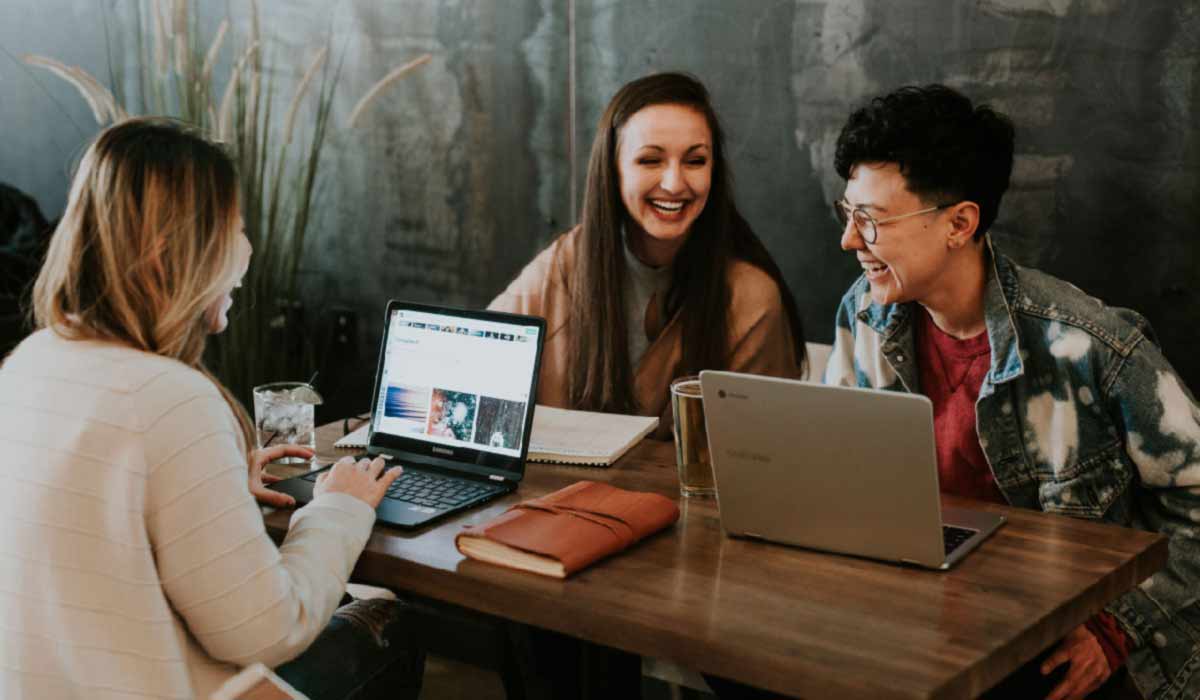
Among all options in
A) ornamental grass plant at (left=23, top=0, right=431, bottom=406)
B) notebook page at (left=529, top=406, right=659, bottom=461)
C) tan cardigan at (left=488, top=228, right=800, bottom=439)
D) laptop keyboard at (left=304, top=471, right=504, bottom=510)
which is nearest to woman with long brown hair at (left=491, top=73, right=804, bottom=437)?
tan cardigan at (left=488, top=228, right=800, bottom=439)

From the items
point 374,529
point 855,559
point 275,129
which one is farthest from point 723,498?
point 275,129

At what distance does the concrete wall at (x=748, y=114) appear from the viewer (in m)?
2.65

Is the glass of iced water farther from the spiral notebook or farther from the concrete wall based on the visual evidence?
the concrete wall

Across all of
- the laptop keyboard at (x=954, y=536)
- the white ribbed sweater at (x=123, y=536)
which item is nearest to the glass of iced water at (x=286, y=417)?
the white ribbed sweater at (x=123, y=536)

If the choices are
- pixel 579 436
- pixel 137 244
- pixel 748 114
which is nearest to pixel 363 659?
pixel 579 436

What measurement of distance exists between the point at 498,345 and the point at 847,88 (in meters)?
1.37

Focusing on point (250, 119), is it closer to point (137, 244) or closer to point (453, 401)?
point (453, 401)

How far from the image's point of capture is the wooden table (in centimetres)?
128

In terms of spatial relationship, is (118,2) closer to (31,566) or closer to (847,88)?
(847,88)

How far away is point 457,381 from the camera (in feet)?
6.52

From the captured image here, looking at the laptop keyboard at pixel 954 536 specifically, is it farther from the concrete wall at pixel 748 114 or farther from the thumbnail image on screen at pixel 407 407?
the concrete wall at pixel 748 114

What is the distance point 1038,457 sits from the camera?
191cm

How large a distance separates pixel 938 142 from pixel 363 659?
1.13 meters

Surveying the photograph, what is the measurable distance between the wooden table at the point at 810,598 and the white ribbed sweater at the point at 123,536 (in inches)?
10.1
